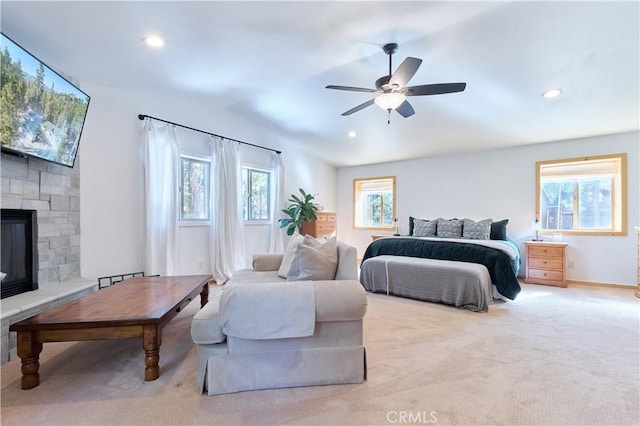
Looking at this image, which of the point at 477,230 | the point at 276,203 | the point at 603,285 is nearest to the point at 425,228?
the point at 477,230

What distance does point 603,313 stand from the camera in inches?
130

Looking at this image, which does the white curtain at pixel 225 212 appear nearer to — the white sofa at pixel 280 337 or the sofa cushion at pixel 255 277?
the sofa cushion at pixel 255 277

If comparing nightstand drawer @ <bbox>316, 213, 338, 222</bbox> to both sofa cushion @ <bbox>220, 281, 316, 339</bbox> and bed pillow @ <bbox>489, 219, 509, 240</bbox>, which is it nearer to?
bed pillow @ <bbox>489, 219, 509, 240</bbox>

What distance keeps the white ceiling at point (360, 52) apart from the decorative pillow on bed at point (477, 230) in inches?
61.5

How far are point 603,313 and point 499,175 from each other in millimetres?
2813

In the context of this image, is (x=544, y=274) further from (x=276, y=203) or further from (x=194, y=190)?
(x=194, y=190)

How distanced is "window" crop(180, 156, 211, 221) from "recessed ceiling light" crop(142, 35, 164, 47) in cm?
195

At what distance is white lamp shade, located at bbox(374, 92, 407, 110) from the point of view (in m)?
2.66

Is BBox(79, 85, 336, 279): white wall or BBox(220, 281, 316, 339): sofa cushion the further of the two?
BBox(79, 85, 336, 279): white wall

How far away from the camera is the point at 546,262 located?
4.69 metres

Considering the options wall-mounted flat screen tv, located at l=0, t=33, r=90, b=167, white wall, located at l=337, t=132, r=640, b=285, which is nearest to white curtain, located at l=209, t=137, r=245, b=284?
wall-mounted flat screen tv, located at l=0, t=33, r=90, b=167

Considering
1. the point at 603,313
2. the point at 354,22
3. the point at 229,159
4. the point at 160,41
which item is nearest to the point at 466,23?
the point at 354,22

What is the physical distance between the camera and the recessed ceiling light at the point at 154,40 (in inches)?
105

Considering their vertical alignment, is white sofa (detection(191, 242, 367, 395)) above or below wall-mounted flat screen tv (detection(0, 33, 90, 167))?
below
